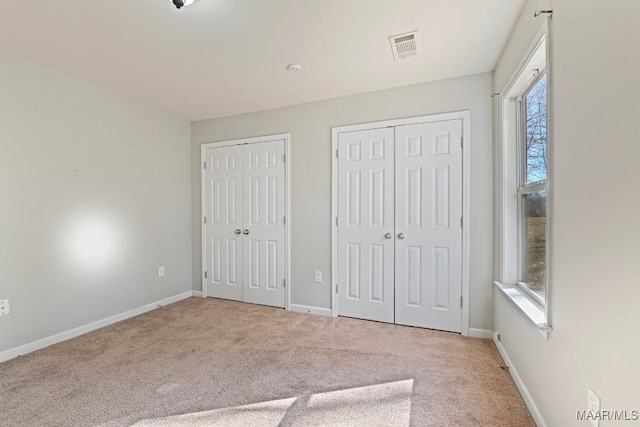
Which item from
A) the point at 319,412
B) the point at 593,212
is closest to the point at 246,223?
the point at 319,412

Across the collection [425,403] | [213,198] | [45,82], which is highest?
[45,82]

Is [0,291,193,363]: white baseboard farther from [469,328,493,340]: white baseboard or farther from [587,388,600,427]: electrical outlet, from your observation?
[587,388,600,427]: electrical outlet

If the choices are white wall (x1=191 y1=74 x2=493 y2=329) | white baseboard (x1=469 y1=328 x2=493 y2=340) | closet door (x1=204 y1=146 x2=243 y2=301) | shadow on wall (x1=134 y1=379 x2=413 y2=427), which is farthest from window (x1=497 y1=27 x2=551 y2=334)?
closet door (x1=204 y1=146 x2=243 y2=301)

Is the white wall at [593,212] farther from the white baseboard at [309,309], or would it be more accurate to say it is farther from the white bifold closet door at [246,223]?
the white bifold closet door at [246,223]

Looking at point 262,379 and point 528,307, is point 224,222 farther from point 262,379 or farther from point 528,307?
point 528,307

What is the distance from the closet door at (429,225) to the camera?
2.85 m

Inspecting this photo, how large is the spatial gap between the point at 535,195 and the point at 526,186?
0.50ft

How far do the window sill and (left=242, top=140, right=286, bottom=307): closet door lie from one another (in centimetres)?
232

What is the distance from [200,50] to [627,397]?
3.00 m

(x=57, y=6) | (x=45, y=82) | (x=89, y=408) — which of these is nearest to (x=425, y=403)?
(x=89, y=408)

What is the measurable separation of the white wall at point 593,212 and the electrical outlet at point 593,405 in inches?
1.4

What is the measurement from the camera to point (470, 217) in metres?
2.80

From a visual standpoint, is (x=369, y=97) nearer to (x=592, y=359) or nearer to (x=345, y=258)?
(x=345, y=258)

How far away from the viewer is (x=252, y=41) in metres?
2.21
